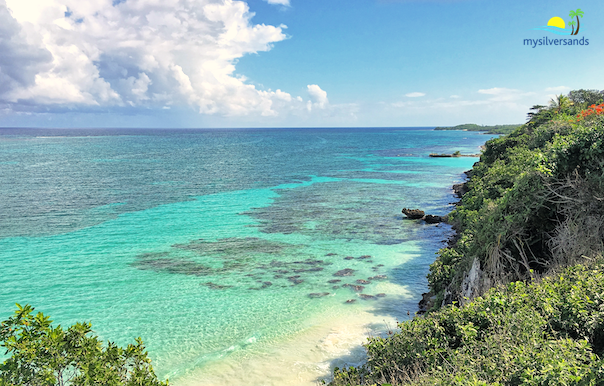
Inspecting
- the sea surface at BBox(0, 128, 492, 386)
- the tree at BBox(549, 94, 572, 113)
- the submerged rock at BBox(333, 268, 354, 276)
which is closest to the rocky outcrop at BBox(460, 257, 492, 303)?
the sea surface at BBox(0, 128, 492, 386)

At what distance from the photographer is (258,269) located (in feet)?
78.6

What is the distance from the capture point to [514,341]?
24.1 ft

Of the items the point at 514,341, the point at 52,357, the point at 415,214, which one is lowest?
the point at 415,214

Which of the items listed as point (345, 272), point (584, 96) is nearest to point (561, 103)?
point (584, 96)

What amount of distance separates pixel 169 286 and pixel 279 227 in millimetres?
13902

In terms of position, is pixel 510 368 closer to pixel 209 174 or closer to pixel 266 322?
pixel 266 322

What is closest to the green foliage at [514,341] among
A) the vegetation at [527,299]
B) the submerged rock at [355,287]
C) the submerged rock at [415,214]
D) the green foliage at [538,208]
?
the vegetation at [527,299]

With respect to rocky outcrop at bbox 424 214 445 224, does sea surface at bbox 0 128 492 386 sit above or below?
below

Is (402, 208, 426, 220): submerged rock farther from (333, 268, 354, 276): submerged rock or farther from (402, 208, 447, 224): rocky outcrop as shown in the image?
(333, 268, 354, 276): submerged rock

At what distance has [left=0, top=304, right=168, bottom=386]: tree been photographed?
7348 millimetres

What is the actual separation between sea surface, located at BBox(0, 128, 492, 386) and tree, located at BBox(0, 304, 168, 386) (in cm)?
620

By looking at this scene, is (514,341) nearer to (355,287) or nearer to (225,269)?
(355,287)

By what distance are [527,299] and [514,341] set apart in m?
1.65

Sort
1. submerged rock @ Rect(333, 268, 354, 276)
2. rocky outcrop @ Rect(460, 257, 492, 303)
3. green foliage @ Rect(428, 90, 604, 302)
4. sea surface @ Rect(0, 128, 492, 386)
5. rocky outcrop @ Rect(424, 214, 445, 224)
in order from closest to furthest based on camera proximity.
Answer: green foliage @ Rect(428, 90, 604, 302)
rocky outcrop @ Rect(460, 257, 492, 303)
sea surface @ Rect(0, 128, 492, 386)
submerged rock @ Rect(333, 268, 354, 276)
rocky outcrop @ Rect(424, 214, 445, 224)
